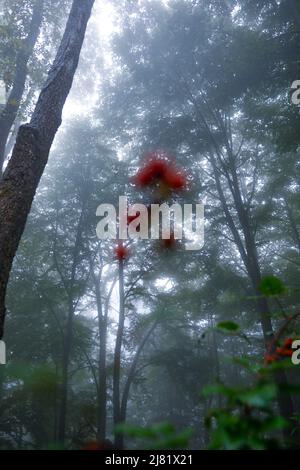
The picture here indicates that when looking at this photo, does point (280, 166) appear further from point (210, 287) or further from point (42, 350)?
point (42, 350)

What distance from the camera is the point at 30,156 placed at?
4.04 meters

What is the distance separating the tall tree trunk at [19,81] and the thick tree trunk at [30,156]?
10.2 ft

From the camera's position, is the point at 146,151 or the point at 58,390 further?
the point at 146,151

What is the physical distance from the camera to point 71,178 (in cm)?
1278

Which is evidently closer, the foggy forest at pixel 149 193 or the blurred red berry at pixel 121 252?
the foggy forest at pixel 149 193

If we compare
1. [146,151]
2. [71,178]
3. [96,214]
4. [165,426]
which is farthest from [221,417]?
[71,178]

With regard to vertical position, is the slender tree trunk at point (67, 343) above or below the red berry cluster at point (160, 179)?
below


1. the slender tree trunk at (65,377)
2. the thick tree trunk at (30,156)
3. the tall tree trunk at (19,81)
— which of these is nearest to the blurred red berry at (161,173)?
the tall tree trunk at (19,81)

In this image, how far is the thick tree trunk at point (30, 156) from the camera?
3.44 metres

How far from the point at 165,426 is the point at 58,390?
31.4ft

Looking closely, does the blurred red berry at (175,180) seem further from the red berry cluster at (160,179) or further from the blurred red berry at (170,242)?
the blurred red berry at (170,242)

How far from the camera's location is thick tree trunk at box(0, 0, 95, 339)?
344 cm

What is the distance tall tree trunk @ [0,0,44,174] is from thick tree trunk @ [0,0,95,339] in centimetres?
311

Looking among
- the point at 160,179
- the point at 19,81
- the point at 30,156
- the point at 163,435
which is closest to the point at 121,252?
the point at 160,179
